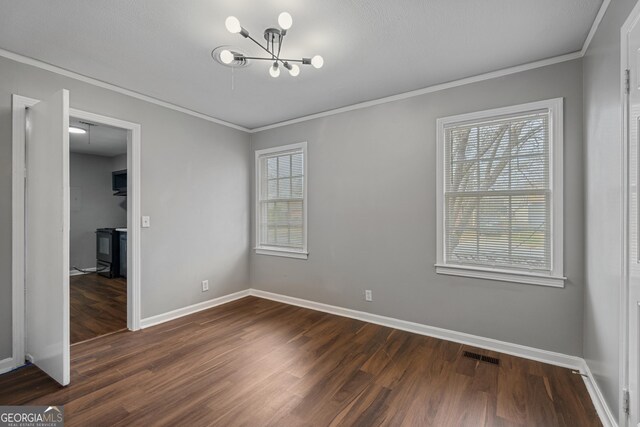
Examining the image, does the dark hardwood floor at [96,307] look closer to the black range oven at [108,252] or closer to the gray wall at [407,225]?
the black range oven at [108,252]

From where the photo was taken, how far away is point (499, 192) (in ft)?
8.52

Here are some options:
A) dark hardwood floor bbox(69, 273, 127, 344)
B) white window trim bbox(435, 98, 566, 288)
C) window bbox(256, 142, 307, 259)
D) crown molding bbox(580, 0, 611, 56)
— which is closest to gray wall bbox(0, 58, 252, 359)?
window bbox(256, 142, 307, 259)

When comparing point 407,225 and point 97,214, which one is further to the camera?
point 97,214

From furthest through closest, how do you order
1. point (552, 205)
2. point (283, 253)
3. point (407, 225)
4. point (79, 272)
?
point (79, 272), point (283, 253), point (407, 225), point (552, 205)

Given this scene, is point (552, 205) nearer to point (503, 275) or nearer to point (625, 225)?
point (503, 275)

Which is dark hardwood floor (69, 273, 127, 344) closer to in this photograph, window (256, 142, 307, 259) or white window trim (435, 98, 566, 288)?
window (256, 142, 307, 259)

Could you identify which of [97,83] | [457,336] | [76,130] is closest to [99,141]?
[76,130]

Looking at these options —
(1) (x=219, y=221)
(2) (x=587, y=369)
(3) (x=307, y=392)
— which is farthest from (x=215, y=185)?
(2) (x=587, y=369)

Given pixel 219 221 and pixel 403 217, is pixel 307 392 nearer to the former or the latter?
pixel 403 217

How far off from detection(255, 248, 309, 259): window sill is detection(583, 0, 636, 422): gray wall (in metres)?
2.76

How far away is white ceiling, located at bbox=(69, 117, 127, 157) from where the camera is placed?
14.4ft

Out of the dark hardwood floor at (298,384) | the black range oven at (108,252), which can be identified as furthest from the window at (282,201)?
the black range oven at (108,252)

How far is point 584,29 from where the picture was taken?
2.02m

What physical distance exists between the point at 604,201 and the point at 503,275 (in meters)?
1.01
